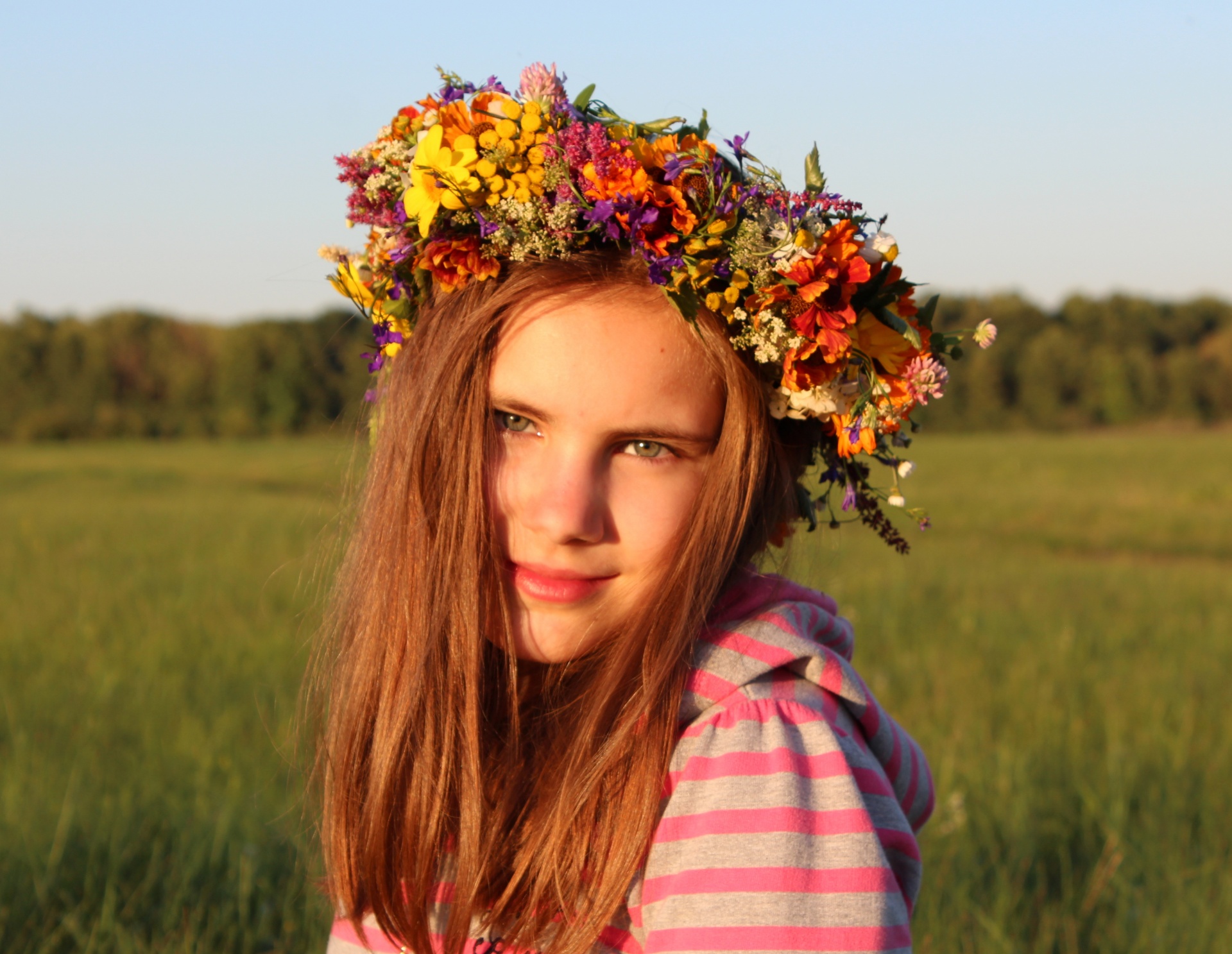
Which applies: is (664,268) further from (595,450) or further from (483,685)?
(483,685)

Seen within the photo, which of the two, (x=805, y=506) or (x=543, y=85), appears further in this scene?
(x=805, y=506)

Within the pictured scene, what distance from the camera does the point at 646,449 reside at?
4.92ft

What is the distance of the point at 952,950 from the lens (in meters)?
2.41

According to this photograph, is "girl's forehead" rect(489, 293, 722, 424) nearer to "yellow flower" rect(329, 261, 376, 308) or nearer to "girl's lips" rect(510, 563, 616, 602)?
"girl's lips" rect(510, 563, 616, 602)

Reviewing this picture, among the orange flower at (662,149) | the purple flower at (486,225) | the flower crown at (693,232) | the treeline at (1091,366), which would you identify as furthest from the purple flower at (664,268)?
the treeline at (1091,366)

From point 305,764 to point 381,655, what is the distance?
43 centimetres

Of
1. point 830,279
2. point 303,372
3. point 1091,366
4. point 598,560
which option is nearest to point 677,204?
point 830,279

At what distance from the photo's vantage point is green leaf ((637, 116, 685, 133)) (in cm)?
155

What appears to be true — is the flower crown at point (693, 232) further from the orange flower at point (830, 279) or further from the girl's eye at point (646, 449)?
the girl's eye at point (646, 449)

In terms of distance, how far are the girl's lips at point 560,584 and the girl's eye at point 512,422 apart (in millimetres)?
198

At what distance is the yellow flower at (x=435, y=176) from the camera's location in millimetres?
1515

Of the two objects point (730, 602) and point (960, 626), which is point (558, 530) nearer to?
point (730, 602)

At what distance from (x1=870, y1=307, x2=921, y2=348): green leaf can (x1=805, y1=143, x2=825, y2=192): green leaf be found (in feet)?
0.61

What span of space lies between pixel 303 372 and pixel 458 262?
4341cm
